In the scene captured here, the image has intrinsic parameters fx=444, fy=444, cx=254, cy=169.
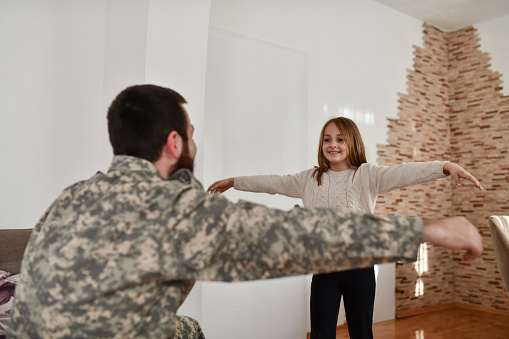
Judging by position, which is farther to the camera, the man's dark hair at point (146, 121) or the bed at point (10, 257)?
the bed at point (10, 257)

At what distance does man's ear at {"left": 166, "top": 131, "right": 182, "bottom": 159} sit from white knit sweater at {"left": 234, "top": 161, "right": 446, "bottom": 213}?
1267 millimetres

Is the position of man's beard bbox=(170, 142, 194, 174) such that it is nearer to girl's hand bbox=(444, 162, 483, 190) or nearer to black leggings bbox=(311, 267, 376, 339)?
girl's hand bbox=(444, 162, 483, 190)

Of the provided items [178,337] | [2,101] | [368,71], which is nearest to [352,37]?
[368,71]

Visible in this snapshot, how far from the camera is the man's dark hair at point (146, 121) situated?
3.72 ft

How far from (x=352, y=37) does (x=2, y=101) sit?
Answer: 3.05 metres

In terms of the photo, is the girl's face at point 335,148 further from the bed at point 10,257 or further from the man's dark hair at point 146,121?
the bed at point 10,257

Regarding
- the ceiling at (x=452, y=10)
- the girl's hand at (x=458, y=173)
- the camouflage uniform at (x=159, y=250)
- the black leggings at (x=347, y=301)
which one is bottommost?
the black leggings at (x=347, y=301)

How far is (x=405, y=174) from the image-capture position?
211cm

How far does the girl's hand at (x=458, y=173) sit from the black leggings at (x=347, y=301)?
67 cm

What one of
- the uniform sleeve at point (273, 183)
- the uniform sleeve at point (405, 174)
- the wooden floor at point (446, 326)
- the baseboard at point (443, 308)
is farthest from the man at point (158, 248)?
the baseboard at point (443, 308)

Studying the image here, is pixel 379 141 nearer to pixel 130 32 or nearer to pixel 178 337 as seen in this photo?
pixel 130 32

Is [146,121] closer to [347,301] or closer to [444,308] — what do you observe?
[347,301]

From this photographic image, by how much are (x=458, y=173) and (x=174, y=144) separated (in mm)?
1151

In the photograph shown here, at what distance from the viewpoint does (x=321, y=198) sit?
7.86ft
